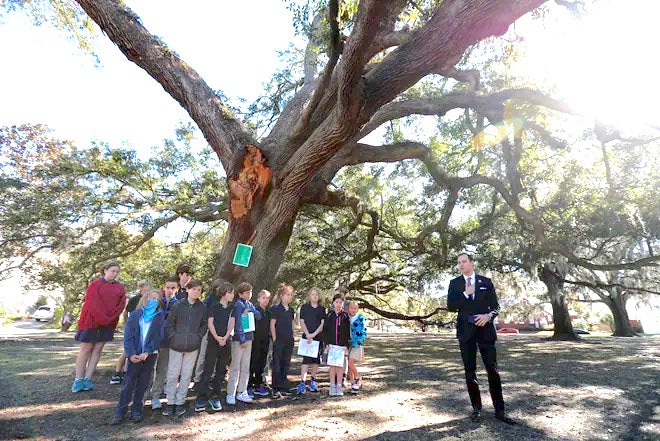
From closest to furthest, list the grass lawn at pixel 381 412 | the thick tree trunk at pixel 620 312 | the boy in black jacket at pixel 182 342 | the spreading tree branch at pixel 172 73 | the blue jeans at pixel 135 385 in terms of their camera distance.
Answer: the grass lawn at pixel 381 412, the blue jeans at pixel 135 385, the boy in black jacket at pixel 182 342, the spreading tree branch at pixel 172 73, the thick tree trunk at pixel 620 312

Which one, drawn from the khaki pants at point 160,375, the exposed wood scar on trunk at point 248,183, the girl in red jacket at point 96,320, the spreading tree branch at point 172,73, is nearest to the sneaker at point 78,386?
the girl in red jacket at point 96,320

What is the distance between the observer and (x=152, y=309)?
4258mm

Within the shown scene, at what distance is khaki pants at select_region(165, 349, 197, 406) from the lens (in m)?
4.22

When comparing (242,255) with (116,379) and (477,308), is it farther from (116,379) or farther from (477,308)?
(477,308)

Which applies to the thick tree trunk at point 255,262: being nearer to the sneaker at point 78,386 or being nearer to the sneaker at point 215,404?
the sneaker at point 215,404

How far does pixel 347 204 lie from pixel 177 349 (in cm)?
486

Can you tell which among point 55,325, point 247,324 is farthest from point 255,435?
point 55,325

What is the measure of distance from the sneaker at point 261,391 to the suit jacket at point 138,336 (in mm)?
1687

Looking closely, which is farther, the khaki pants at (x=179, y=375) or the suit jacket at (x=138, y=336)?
the khaki pants at (x=179, y=375)

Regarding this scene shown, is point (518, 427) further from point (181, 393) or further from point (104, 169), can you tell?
point (104, 169)

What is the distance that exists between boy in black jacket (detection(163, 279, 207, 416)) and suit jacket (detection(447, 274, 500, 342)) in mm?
2953

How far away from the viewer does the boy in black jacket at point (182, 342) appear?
423 centimetres

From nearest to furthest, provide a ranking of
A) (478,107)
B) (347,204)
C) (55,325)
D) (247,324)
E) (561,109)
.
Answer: (247,324) → (561,109) → (478,107) → (347,204) → (55,325)

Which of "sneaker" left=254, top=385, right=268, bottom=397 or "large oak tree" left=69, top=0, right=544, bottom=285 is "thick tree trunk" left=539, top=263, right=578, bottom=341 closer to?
"large oak tree" left=69, top=0, right=544, bottom=285
